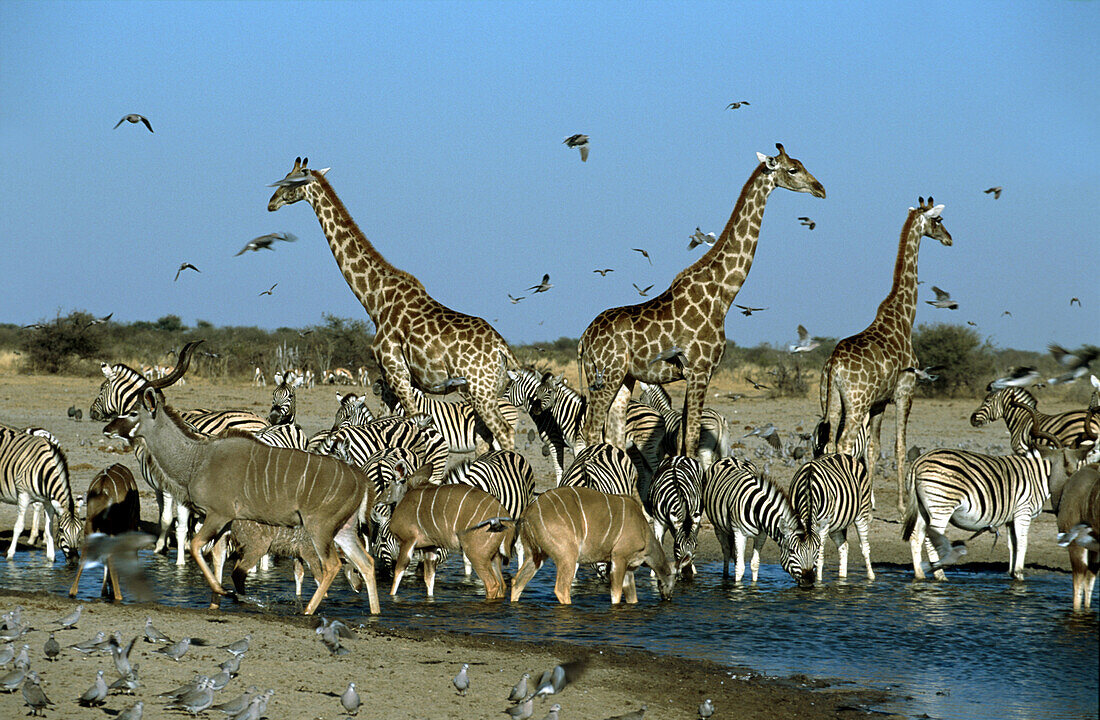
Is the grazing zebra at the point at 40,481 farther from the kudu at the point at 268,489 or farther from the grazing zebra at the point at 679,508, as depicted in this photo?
the grazing zebra at the point at 679,508

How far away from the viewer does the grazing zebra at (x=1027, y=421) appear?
1425cm

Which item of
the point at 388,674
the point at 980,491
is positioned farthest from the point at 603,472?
the point at 388,674

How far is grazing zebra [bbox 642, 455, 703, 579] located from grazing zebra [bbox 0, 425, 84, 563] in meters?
5.41

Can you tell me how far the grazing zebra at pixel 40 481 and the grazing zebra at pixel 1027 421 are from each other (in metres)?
9.06

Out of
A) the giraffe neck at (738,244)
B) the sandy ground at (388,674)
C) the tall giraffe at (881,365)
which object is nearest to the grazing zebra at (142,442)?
the sandy ground at (388,674)

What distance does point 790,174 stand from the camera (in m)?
14.3

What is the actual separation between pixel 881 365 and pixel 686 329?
7.77 ft

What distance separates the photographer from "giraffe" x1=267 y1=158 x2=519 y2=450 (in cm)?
1426

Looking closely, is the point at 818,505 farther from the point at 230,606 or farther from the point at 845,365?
the point at 230,606

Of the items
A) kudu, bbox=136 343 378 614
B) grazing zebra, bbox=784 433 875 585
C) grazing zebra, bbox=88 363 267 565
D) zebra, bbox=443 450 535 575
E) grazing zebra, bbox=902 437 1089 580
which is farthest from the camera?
grazing zebra, bbox=88 363 267 565

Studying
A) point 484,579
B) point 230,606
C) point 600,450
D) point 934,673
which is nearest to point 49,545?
point 230,606

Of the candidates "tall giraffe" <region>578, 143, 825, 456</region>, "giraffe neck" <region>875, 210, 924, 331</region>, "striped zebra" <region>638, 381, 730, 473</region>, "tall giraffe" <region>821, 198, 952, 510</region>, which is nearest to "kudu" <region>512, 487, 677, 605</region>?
"tall giraffe" <region>578, 143, 825, 456</region>

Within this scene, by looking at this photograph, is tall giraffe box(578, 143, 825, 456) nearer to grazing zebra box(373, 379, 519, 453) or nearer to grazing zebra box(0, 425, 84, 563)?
grazing zebra box(373, 379, 519, 453)

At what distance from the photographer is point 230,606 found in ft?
33.3
